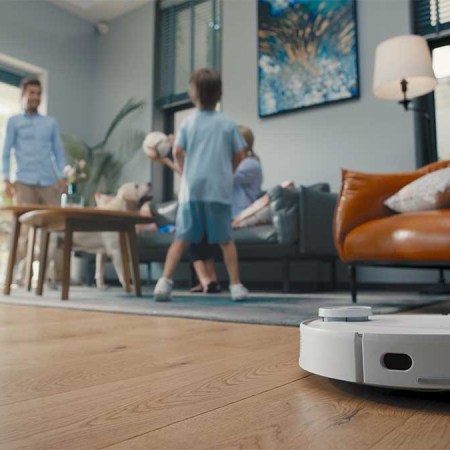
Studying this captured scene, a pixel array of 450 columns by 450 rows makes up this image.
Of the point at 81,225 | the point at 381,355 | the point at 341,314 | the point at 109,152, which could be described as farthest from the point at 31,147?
the point at 381,355

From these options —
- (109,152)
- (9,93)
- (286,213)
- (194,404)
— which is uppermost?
(9,93)

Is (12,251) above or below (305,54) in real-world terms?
below

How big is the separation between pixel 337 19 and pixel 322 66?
0.34 meters

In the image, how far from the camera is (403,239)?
5.13 feet

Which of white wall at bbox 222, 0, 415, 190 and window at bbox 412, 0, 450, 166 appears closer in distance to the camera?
window at bbox 412, 0, 450, 166

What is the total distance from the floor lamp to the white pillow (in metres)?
1.17

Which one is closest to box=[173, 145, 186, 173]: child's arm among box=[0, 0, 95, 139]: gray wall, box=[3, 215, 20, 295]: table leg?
box=[3, 215, 20, 295]: table leg

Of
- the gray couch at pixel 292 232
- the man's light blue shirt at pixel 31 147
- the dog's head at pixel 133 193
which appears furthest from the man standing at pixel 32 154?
the gray couch at pixel 292 232

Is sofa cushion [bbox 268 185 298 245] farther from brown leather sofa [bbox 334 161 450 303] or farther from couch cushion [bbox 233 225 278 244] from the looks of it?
brown leather sofa [bbox 334 161 450 303]

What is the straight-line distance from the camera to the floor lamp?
262cm

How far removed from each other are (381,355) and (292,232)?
2491 mm

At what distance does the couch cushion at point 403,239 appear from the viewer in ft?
4.86

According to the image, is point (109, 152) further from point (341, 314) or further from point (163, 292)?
point (341, 314)

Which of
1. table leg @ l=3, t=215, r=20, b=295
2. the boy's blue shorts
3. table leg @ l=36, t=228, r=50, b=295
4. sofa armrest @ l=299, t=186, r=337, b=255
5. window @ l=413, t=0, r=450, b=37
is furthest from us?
window @ l=413, t=0, r=450, b=37
